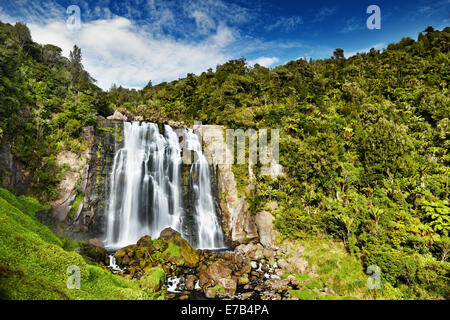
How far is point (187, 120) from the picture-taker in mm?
39094

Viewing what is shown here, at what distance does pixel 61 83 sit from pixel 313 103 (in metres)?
38.2

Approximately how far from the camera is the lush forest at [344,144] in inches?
647

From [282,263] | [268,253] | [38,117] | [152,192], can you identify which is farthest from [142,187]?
[282,263]

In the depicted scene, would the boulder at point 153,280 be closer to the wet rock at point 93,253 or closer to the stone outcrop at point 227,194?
the wet rock at point 93,253

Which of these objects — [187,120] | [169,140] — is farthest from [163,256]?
[187,120]

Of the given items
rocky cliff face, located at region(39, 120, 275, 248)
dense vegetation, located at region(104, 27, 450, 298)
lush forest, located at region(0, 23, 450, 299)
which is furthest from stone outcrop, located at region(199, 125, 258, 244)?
dense vegetation, located at region(104, 27, 450, 298)

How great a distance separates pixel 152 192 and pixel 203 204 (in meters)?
6.32

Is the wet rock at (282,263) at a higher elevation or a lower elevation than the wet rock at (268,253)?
lower

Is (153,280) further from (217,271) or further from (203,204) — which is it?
(203,204)

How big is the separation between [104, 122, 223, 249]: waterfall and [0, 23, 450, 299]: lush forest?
5018mm

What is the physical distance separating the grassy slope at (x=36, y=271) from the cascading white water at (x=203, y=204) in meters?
15.8

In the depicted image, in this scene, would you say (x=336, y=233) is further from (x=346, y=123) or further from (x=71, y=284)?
(x=71, y=284)

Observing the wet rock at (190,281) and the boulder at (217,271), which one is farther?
the boulder at (217,271)

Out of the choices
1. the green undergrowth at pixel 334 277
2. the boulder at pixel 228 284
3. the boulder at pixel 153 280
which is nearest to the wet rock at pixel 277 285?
the green undergrowth at pixel 334 277
